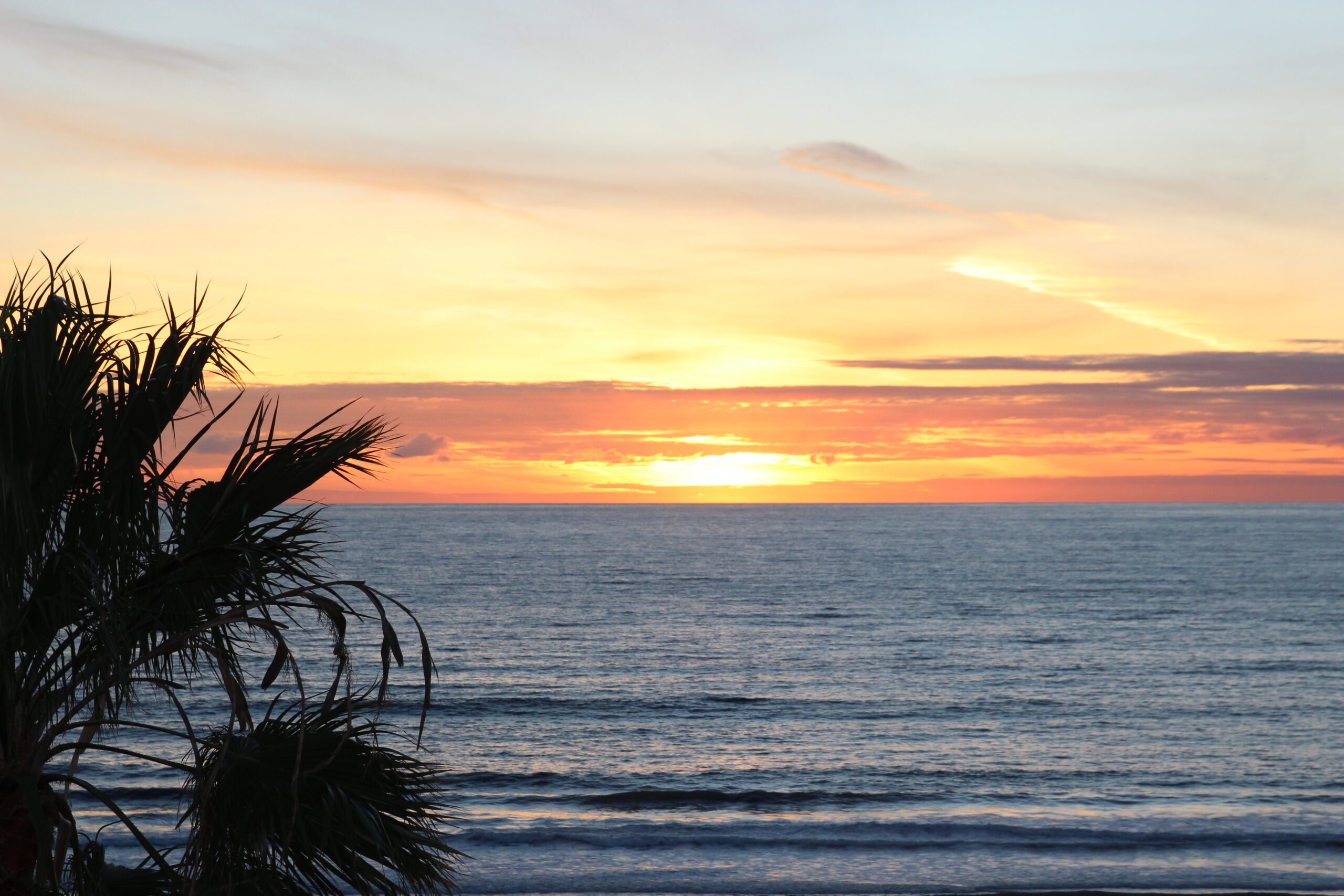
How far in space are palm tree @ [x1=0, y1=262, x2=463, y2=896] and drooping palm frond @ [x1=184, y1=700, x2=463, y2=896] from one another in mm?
11

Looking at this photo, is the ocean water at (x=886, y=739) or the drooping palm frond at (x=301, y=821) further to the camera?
the ocean water at (x=886, y=739)

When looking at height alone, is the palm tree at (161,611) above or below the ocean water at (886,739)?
above

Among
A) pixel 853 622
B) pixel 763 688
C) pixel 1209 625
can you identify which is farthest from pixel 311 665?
pixel 1209 625

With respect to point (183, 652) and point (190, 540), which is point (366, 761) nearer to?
point (183, 652)

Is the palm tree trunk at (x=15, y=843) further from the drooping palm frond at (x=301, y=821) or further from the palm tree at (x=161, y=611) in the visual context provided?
the drooping palm frond at (x=301, y=821)

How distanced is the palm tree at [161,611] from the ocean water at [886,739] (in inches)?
329

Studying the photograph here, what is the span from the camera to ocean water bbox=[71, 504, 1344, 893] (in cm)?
1406

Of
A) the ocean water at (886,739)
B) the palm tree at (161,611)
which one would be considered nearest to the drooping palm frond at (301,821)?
the palm tree at (161,611)

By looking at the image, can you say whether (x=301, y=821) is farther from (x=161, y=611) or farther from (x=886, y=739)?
(x=886, y=739)

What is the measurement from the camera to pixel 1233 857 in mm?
14094

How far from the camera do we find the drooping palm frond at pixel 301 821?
4957mm

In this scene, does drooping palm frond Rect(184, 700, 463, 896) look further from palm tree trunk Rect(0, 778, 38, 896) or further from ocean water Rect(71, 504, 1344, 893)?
ocean water Rect(71, 504, 1344, 893)

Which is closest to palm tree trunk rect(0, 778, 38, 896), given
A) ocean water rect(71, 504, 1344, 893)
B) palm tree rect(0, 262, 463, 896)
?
palm tree rect(0, 262, 463, 896)

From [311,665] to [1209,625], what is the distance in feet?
126
